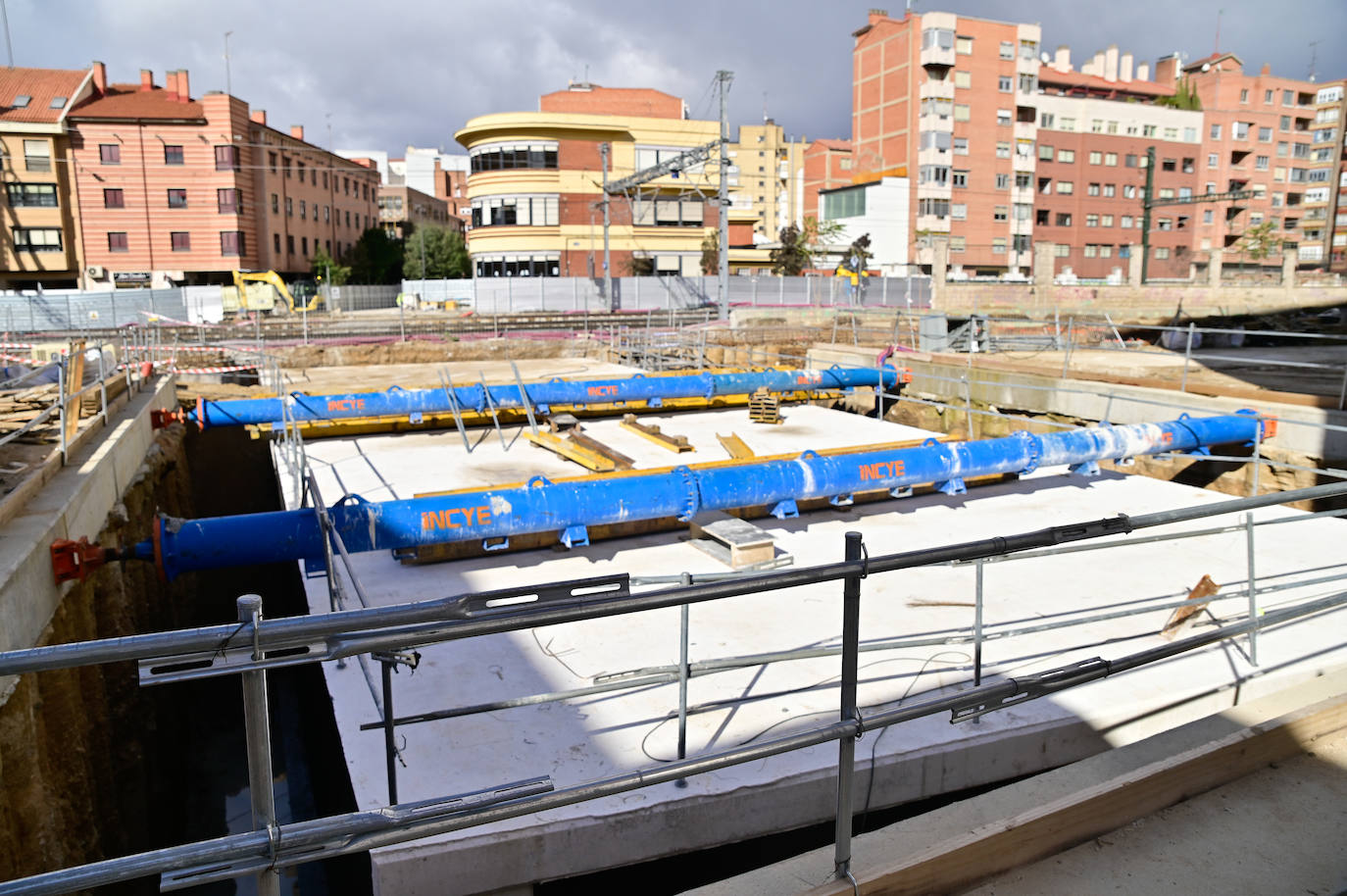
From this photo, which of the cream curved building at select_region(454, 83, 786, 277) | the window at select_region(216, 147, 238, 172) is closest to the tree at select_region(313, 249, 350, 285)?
the window at select_region(216, 147, 238, 172)

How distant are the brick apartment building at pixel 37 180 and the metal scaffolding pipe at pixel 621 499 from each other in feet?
178

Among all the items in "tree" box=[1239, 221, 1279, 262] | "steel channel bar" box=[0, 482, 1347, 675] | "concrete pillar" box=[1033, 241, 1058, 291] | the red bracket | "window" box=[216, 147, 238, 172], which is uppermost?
"window" box=[216, 147, 238, 172]

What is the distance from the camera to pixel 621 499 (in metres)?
8.66

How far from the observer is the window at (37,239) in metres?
50.5

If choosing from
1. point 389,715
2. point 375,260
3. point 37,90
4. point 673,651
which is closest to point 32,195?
point 37,90

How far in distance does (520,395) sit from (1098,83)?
86.6 m

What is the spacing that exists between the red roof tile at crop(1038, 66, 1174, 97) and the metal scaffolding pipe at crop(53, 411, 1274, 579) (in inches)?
3070

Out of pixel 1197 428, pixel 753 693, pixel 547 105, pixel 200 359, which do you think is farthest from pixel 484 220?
pixel 753 693

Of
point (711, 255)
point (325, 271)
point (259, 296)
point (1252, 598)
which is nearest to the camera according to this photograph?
point (1252, 598)

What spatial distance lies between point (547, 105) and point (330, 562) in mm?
54761

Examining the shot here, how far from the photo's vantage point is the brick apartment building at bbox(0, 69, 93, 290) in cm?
4962

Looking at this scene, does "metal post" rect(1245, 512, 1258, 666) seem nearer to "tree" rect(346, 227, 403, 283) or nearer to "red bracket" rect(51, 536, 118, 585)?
"red bracket" rect(51, 536, 118, 585)

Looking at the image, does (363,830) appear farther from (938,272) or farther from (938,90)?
(938,90)

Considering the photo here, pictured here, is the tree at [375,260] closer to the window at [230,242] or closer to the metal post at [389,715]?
the window at [230,242]
